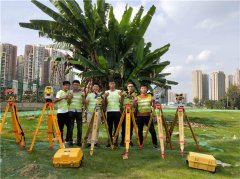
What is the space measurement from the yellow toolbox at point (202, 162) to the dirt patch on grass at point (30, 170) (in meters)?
3.22

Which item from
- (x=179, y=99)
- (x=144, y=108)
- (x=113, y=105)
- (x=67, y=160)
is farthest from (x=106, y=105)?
(x=67, y=160)

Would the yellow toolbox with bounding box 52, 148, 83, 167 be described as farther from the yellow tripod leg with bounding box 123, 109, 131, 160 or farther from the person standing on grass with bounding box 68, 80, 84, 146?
the person standing on grass with bounding box 68, 80, 84, 146

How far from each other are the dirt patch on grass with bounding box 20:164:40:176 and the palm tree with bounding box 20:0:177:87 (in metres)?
8.41

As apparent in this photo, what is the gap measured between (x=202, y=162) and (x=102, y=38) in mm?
10318

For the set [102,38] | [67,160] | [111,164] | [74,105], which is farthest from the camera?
[102,38]

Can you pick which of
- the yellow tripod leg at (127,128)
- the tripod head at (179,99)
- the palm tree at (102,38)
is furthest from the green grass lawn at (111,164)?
the palm tree at (102,38)

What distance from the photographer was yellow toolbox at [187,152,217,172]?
5941 millimetres

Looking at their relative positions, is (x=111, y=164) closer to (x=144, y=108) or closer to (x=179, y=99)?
(x=144, y=108)

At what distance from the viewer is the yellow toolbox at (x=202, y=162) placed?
5941 millimetres

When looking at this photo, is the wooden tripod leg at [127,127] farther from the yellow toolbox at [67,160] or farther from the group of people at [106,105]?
the yellow toolbox at [67,160]

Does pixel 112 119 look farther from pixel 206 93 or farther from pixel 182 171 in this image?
pixel 206 93

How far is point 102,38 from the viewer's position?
49.2ft

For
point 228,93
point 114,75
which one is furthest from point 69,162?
point 228,93

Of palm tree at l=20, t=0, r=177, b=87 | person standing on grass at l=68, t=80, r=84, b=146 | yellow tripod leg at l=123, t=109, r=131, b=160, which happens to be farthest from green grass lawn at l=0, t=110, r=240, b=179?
palm tree at l=20, t=0, r=177, b=87
